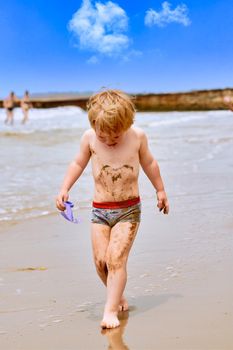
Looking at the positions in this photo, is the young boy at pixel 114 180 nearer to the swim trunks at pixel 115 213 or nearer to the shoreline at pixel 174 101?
the swim trunks at pixel 115 213

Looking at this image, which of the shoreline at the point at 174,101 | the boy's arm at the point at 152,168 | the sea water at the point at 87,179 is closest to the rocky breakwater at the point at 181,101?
the shoreline at the point at 174,101

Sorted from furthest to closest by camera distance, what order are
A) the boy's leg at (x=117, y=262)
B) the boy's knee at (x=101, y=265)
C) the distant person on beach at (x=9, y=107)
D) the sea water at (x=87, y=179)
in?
the distant person on beach at (x=9, y=107)
the sea water at (x=87, y=179)
the boy's knee at (x=101, y=265)
the boy's leg at (x=117, y=262)

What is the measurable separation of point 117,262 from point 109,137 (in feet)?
2.04

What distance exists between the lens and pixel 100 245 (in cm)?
326

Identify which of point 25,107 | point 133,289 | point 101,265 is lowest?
point 25,107

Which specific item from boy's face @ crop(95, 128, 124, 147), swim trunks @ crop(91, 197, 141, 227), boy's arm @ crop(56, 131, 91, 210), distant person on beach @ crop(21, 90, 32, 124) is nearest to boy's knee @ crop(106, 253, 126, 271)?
swim trunks @ crop(91, 197, 141, 227)

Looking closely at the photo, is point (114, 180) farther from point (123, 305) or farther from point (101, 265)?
point (123, 305)

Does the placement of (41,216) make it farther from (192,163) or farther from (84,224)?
(192,163)

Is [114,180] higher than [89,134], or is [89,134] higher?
[89,134]

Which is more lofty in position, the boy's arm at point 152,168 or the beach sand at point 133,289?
the boy's arm at point 152,168

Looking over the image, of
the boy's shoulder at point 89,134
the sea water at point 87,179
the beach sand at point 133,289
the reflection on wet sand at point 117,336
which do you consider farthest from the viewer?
the sea water at point 87,179

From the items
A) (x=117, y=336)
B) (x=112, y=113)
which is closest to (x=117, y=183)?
(x=112, y=113)

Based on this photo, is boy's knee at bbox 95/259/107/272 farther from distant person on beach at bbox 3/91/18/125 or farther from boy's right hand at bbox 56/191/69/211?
distant person on beach at bbox 3/91/18/125

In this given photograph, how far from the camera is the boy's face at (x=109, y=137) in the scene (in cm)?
320
